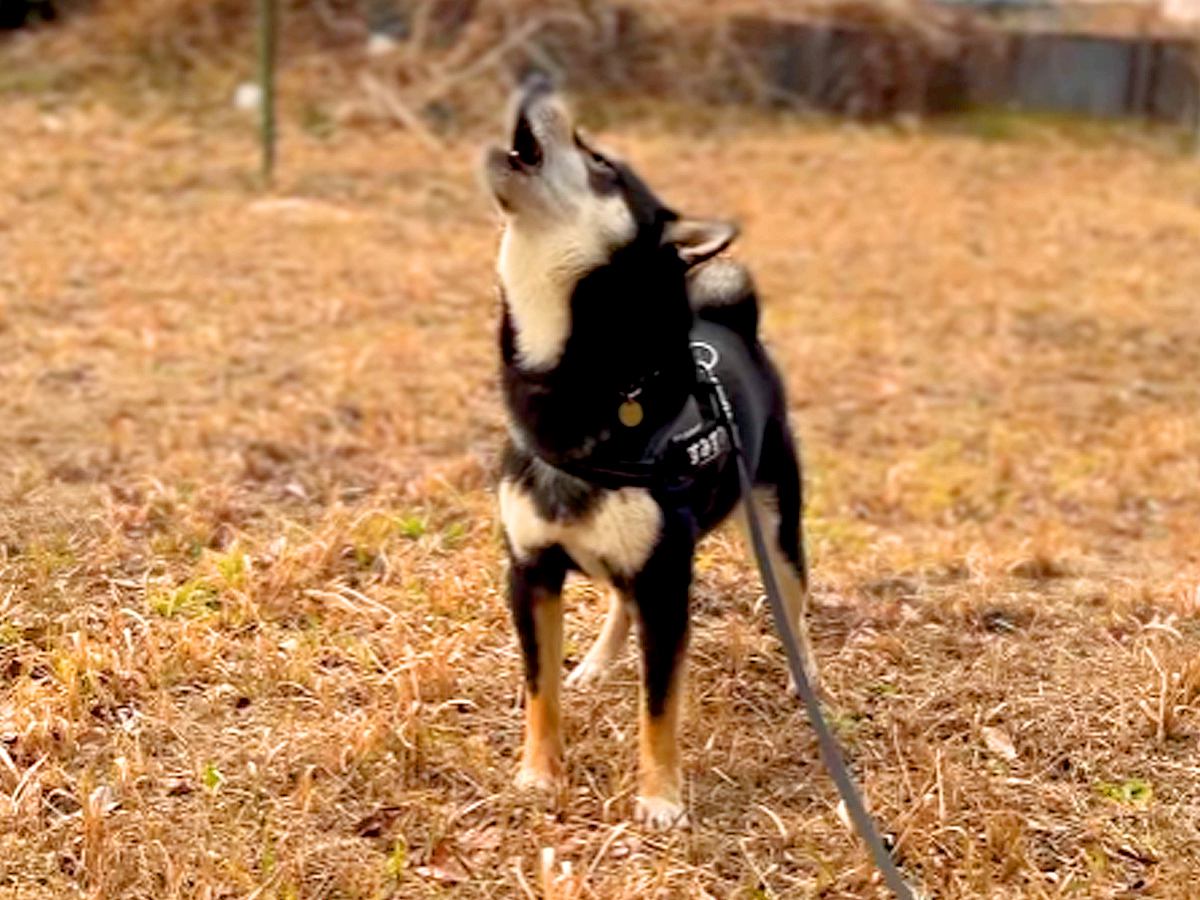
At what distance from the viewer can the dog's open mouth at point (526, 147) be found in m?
2.56

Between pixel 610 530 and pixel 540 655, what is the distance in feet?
1.14

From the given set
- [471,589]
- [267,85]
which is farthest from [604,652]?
[267,85]

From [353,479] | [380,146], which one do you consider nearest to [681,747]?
[353,479]

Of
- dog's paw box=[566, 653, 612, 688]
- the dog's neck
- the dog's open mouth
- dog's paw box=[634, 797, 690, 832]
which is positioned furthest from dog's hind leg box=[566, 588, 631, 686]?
the dog's open mouth

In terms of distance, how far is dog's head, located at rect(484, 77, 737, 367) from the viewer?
8.45 feet

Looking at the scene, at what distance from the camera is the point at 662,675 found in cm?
293

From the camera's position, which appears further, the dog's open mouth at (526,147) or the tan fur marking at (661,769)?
the tan fur marking at (661,769)

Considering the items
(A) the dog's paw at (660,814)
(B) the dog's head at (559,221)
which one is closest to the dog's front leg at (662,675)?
(A) the dog's paw at (660,814)

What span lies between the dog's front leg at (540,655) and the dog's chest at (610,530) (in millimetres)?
59

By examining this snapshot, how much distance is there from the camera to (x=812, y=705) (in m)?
2.79

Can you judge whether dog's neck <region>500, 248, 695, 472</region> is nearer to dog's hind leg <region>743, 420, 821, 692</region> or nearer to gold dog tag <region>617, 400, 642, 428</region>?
gold dog tag <region>617, 400, 642, 428</region>

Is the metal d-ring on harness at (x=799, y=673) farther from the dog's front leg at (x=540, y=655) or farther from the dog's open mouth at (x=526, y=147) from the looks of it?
the dog's open mouth at (x=526, y=147)

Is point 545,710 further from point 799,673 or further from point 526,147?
point 526,147

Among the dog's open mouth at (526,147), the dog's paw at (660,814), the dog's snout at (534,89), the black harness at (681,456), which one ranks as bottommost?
the dog's paw at (660,814)
